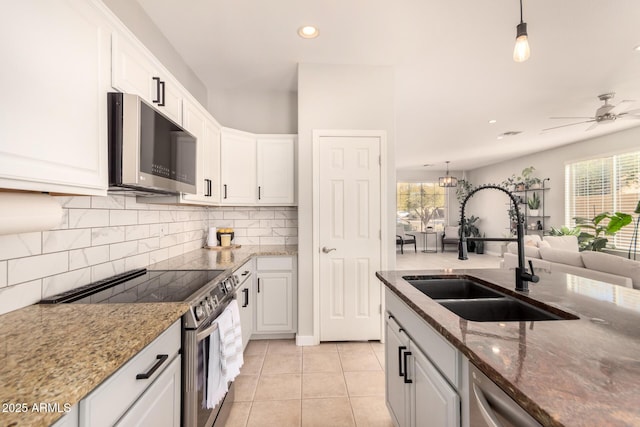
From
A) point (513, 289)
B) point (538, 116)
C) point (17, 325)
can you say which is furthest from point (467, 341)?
point (538, 116)

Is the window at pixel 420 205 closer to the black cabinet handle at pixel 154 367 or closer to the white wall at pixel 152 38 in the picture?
the white wall at pixel 152 38

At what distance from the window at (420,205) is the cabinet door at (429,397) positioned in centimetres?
920

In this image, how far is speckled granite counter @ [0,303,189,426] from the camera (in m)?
0.64

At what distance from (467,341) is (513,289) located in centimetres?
76

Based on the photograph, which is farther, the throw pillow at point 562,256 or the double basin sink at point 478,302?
the throw pillow at point 562,256

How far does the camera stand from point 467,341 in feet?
2.78

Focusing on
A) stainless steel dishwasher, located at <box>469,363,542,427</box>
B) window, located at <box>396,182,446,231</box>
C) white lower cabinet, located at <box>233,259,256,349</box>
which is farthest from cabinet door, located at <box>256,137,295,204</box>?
window, located at <box>396,182,446,231</box>

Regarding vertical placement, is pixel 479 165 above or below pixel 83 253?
above

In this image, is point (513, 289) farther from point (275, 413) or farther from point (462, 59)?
point (462, 59)

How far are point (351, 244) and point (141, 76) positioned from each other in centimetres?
217

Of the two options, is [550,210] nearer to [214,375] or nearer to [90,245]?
[214,375]

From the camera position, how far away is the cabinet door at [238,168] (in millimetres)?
3119

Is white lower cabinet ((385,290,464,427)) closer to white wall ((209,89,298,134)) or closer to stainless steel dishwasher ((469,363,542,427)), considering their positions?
stainless steel dishwasher ((469,363,542,427))

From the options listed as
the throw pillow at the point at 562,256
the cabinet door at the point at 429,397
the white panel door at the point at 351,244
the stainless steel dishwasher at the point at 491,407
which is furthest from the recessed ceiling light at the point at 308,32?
the throw pillow at the point at 562,256
